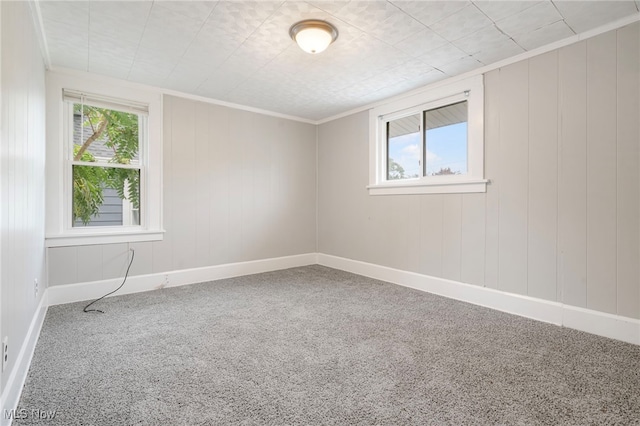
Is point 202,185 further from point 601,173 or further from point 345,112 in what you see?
point 601,173

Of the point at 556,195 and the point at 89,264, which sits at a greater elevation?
the point at 556,195

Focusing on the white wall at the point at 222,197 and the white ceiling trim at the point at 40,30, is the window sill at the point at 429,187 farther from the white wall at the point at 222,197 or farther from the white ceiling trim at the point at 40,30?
the white ceiling trim at the point at 40,30

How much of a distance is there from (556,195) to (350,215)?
2.50 m

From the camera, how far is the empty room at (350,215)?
1679 mm

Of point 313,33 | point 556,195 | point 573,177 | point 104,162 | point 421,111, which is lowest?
point 556,195

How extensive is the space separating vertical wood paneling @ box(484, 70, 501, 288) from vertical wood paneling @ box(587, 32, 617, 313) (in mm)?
681

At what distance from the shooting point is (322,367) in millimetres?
1934

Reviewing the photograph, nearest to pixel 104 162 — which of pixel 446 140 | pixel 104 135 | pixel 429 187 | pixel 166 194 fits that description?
pixel 104 135

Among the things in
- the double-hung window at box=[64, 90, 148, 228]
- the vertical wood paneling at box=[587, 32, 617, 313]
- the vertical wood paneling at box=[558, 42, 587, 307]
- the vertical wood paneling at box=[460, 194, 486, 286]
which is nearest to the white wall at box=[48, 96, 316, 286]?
the double-hung window at box=[64, 90, 148, 228]

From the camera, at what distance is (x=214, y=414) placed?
4.91 ft

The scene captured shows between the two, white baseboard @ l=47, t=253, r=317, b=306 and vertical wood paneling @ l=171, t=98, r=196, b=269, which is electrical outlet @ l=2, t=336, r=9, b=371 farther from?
vertical wood paneling @ l=171, t=98, r=196, b=269

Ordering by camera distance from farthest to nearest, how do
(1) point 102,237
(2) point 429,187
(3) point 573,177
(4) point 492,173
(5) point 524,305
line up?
(2) point 429,187
(1) point 102,237
(4) point 492,173
(5) point 524,305
(3) point 573,177

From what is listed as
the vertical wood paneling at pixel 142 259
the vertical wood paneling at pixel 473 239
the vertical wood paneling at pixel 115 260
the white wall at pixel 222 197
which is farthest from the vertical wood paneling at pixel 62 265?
the vertical wood paneling at pixel 473 239

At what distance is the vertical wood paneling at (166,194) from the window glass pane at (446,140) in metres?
3.03
